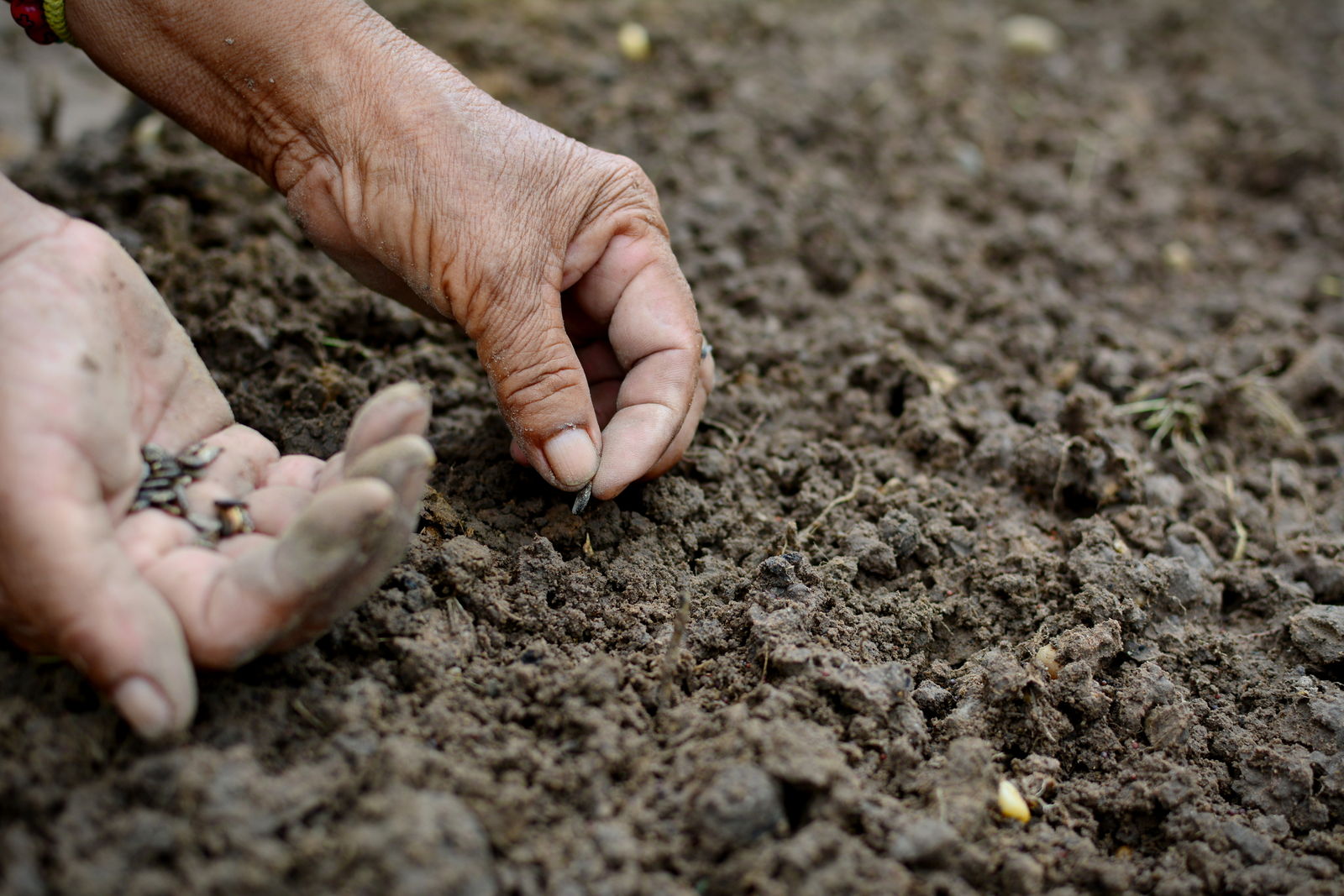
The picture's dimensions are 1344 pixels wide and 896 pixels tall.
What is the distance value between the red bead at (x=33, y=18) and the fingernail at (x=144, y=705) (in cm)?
152

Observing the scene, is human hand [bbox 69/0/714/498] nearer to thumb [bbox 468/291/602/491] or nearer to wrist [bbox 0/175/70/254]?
thumb [bbox 468/291/602/491]

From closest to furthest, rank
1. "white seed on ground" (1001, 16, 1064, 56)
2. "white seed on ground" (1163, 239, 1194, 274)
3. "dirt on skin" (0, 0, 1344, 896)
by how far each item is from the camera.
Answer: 1. "dirt on skin" (0, 0, 1344, 896)
2. "white seed on ground" (1163, 239, 1194, 274)
3. "white seed on ground" (1001, 16, 1064, 56)

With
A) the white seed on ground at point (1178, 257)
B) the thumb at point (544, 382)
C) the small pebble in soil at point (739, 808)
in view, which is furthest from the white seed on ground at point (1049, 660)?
the white seed on ground at point (1178, 257)

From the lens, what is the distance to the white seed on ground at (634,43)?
4.00 m

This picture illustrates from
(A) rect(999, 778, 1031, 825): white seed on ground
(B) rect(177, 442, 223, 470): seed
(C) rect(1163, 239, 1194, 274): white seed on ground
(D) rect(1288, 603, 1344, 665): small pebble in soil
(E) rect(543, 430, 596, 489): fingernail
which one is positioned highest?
(C) rect(1163, 239, 1194, 274): white seed on ground

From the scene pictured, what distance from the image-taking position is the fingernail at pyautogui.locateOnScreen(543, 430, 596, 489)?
1.96m

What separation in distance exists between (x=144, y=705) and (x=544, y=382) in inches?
35.1

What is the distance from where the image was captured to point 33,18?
2.14 meters

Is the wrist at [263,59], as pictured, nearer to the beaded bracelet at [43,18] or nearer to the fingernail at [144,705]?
the beaded bracelet at [43,18]

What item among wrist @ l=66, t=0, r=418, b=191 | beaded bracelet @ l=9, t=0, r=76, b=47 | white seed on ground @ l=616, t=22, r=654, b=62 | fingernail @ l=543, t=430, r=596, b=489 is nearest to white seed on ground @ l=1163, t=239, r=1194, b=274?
white seed on ground @ l=616, t=22, r=654, b=62

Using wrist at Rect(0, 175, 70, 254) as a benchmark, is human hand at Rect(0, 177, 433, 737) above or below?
below

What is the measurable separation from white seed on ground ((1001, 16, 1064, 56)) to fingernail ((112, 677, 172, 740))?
4.56m

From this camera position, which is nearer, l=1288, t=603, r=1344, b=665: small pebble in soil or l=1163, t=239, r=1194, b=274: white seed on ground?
l=1288, t=603, r=1344, b=665: small pebble in soil

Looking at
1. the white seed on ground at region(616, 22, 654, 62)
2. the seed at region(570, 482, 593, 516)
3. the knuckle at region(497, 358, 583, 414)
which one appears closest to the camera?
the knuckle at region(497, 358, 583, 414)
